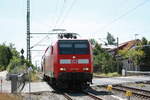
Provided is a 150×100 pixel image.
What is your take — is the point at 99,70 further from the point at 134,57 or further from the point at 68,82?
the point at 68,82

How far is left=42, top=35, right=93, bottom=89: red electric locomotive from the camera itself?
25.0 m

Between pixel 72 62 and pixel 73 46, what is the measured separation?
3.72 feet

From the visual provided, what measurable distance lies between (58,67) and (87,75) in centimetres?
193

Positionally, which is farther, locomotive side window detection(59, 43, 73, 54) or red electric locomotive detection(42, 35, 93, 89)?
locomotive side window detection(59, 43, 73, 54)

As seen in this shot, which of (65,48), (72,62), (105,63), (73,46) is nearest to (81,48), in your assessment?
(73,46)

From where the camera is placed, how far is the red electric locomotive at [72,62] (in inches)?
985

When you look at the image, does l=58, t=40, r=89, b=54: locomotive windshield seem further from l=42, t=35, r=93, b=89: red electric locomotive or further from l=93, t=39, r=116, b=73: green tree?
l=93, t=39, r=116, b=73: green tree

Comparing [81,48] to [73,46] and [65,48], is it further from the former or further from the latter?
[65,48]

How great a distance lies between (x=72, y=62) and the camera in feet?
82.7

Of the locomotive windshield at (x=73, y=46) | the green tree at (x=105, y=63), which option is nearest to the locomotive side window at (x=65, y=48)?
the locomotive windshield at (x=73, y=46)

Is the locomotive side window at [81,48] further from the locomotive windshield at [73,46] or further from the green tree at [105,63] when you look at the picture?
the green tree at [105,63]

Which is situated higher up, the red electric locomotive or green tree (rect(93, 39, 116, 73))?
green tree (rect(93, 39, 116, 73))

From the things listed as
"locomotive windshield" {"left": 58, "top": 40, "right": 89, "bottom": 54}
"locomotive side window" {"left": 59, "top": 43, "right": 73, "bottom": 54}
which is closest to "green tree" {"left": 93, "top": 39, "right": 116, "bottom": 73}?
"locomotive windshield" {"left": 58, "top": 40, "right": 89, "bottom": 54}

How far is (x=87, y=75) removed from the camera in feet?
82.5
